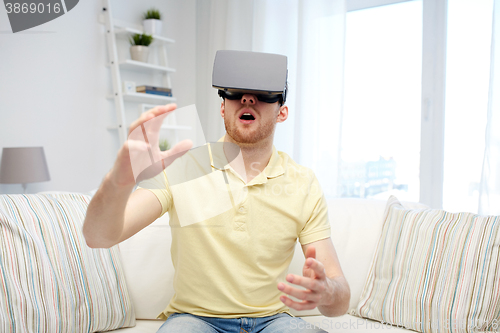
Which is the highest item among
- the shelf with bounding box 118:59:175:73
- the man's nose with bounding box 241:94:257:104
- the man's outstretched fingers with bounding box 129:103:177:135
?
the shelf with bounding box 118:59:175:73

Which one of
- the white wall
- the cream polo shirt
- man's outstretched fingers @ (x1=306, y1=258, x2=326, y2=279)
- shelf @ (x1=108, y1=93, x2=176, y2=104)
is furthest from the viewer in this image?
shelf @ (x1=108, y1=93, x2=176, y2=104)

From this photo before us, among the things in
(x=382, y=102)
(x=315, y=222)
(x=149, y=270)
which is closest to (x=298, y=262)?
(x=315, y=222)

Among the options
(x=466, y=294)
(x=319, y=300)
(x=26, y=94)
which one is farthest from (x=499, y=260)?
(x=26, y=94)

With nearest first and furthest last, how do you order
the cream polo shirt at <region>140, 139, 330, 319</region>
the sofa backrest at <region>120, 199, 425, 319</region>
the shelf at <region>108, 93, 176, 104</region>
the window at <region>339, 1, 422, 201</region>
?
the cream polo shirt at <region>140, 139, 330, 319</region> → the sofa backrest at <region>120, 199, 425, 319</region> → the window at <region>339, 1, 422, 201</region> → the shelf at <region>108, 93, 176, 104</region>

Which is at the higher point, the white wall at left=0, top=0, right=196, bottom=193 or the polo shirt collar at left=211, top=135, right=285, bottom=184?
the white wall at left=0, top=0, right=196, bottom=193

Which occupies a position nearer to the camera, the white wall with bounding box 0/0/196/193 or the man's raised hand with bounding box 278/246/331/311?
the man's raised hand with bounding box 278/246/331/311

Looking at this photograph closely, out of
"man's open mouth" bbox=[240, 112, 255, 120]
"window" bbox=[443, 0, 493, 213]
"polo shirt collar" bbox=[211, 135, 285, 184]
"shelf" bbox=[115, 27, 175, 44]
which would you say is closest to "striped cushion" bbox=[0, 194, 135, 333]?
"polo shirt collar" bbox=[211, 135, 285, 184]

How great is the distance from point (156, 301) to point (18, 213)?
0.51 meters

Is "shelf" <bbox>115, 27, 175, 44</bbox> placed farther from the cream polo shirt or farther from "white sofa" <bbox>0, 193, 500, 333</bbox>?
the cream polo shirt

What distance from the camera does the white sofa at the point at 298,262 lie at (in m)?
1.39

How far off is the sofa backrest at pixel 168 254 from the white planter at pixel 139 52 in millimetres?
1822

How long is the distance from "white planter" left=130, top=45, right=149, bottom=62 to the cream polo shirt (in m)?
1.97

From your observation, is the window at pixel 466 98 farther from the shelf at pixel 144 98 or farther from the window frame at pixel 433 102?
the shelf at pixel 144 98

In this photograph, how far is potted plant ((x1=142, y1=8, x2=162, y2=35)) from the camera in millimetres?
3070
